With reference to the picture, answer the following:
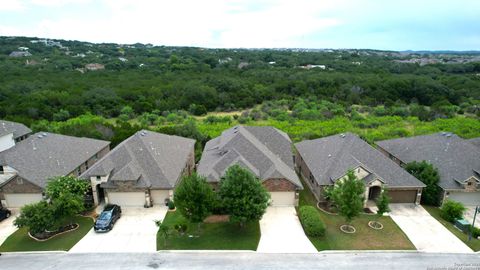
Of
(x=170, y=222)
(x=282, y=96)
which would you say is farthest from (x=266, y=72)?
(x=170, y=222)

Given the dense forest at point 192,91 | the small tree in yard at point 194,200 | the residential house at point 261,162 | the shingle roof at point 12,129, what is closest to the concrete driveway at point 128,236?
the small tree in yard at point 194,200

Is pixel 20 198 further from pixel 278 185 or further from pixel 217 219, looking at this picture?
pixel 278 185

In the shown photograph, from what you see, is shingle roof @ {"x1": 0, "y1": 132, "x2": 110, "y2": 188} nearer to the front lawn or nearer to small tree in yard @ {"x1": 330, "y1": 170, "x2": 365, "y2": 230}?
the front lawn

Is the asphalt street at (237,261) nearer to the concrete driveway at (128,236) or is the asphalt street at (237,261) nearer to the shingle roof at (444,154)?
the concrete driveway at (128,236)

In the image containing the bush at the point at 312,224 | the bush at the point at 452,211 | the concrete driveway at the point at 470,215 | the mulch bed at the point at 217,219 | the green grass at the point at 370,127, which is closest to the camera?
the bush at the point at 312,224

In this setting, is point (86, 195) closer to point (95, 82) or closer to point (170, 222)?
point (170, 222)

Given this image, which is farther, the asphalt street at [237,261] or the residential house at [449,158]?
the residential house at [449,158]
